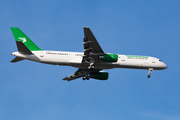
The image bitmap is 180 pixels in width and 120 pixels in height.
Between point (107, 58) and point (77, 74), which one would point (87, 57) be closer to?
point (107, 58)

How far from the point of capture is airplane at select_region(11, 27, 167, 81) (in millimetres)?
35031

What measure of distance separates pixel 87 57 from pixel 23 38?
10986 millimetres

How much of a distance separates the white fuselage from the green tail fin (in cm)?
132

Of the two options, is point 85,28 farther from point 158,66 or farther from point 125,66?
point 158,66

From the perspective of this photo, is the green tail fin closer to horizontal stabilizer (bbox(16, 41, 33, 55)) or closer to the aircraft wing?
horizontal stabilizer (bbox(16, 41, 33, 55))

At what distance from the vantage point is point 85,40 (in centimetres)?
3409

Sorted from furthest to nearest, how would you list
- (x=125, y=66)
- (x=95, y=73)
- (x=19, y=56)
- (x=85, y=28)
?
(x=95, y=73), (x=125, y=66), (x=19, y=56), (x=85, y=28)

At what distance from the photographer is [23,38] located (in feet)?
126

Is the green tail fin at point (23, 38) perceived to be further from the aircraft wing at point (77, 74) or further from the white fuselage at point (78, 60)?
the aircraft wing at point (77, 74)

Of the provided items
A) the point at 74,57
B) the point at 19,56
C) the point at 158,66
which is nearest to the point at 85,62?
the point at 74,57

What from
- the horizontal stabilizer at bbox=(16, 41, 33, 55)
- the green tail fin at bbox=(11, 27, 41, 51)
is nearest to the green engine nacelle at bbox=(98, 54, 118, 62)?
the green tail fin at bbox=(11, 27, 41, 51)

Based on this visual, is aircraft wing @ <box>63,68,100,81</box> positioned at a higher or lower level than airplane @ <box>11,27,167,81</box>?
lower

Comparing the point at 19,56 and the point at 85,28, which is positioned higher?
the point at 85,28

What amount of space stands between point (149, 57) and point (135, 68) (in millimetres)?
3238
